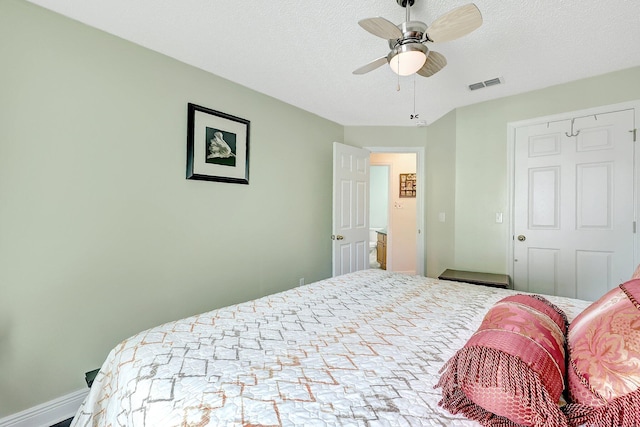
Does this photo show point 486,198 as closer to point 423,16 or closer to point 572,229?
point 572,229

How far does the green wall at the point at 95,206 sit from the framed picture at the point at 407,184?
3331 millimetres

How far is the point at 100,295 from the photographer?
6.47 ft

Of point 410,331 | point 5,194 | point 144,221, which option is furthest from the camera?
point 144,221

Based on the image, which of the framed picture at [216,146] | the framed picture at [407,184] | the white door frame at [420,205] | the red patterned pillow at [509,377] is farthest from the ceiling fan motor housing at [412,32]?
the framed picture at [407,184]

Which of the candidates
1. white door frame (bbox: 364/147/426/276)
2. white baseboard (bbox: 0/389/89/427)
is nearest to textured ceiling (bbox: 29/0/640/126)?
white door frame (bbox: 364/147/426/276)

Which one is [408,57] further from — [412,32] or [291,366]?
[291,366]

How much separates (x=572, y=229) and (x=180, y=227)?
345 centimetres

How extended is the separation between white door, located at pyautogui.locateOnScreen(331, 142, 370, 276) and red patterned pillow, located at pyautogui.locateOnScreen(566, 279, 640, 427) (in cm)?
268

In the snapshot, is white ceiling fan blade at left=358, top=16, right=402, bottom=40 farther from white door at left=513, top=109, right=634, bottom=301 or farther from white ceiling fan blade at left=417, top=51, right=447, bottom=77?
white door at left=513, top=109, right=634, bottom=301

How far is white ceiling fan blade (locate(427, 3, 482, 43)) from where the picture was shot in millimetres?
1374

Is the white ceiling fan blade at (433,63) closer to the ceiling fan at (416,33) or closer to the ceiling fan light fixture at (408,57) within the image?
the ceiling fan at (416,33)

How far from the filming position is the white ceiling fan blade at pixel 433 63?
6.00 ft

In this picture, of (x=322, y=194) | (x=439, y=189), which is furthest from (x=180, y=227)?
(x=439, y=189)

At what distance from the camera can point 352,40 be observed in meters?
2.06
